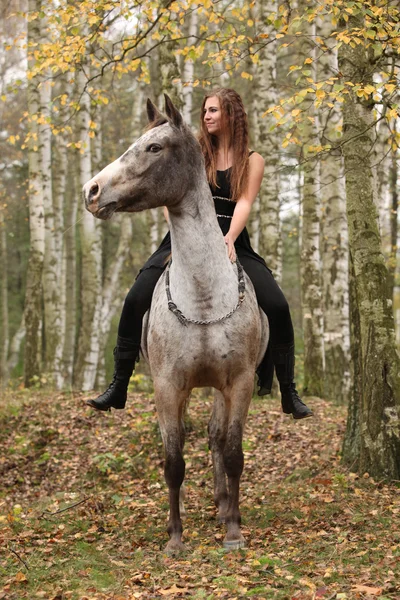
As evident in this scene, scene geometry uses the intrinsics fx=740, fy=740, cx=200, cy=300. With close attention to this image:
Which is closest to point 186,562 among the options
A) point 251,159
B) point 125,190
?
point 125,190

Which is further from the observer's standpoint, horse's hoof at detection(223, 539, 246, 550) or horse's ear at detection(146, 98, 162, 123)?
horse's hoof at detection(223, 539, 246, 550)

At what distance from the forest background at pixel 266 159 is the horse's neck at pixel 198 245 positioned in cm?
143

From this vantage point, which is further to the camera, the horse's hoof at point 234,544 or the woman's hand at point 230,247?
the woman's hand at point 230,247

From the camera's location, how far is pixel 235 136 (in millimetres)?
6590

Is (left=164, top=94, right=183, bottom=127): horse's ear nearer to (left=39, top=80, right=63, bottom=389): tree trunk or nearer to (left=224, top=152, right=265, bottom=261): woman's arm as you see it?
(left=224, top=152, right=265, bottom=261): woman's arm

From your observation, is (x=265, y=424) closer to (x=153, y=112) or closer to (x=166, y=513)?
(x=166, y=513)

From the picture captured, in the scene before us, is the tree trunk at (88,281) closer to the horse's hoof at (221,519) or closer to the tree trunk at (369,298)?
the tree trunk at (369,298)

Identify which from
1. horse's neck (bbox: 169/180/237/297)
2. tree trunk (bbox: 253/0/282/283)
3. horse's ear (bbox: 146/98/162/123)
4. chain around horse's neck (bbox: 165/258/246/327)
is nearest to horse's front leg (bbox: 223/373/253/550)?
chain around horse's neck (bbox: 165/258/246/327)

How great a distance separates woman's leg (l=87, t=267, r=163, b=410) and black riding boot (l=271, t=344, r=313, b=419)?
1260mm

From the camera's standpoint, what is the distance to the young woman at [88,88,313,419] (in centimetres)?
654

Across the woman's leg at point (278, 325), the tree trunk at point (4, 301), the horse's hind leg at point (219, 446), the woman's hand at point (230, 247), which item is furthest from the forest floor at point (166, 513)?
the tree trunk at point (4, 301)

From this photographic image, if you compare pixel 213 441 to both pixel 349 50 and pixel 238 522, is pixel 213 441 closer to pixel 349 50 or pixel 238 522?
pixel 238 522

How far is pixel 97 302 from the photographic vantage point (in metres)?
18.2

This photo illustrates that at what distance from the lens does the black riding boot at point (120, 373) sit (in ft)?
22.5
